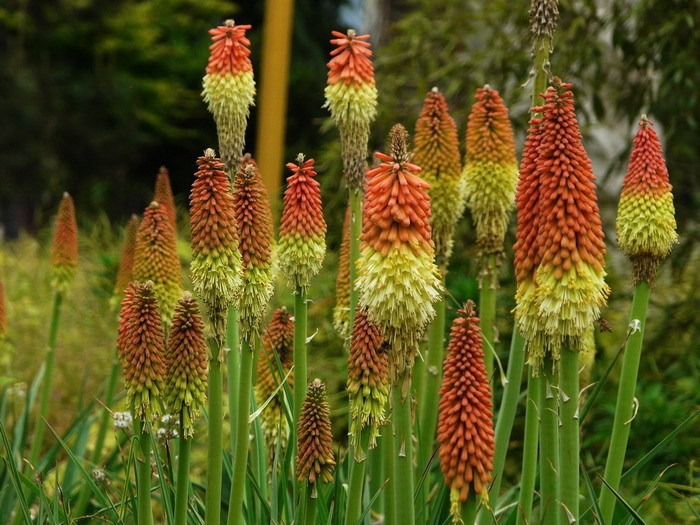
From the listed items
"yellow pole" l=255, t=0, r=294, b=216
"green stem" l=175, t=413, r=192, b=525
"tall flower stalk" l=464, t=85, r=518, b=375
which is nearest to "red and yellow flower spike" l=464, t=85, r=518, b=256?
"tall flower stalk" l=464, t=85, r=518, b=375

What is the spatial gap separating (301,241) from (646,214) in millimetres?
1061

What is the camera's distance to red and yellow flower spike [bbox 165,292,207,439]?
269cm

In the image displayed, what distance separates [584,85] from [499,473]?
237 inches

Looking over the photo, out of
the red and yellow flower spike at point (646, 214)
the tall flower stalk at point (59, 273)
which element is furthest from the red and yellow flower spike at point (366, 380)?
the tall flower stalk at point (59, 273)

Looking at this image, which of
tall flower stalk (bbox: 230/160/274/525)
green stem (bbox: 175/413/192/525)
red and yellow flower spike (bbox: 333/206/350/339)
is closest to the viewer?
green stem (bbox: 175/413/192/525)

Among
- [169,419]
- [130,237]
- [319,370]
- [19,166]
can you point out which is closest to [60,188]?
[19,166]

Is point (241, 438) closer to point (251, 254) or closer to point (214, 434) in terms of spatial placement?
point (214, 434)

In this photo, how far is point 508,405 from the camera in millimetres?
3193

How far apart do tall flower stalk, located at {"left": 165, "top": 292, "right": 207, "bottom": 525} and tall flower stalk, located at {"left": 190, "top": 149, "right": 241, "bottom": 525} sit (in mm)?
45

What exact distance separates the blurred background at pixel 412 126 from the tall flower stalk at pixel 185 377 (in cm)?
141

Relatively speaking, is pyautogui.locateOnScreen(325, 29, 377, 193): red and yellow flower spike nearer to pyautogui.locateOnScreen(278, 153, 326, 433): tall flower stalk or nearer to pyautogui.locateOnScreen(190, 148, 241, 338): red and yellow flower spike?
pyautogui.locateOnScreen(278, 153, 326, 433): tall flower stalk

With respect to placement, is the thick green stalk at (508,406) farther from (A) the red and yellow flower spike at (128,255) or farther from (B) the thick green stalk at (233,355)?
(A) the red and yellow flower spike at (128,255)

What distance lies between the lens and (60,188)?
Result: 65.0 ft

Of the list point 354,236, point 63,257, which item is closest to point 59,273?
point 63,257
